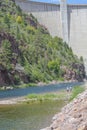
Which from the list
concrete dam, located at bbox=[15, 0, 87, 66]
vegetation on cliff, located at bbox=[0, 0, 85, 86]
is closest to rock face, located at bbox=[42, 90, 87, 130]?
vegetation on cliff, located at bbox=[0, 0, 85, 86]

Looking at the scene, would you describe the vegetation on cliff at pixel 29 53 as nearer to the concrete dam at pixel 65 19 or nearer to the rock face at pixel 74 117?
the concrete dam at pixel 65 19

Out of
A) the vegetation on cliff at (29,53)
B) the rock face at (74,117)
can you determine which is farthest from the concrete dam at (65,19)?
the rock face at (74,117)

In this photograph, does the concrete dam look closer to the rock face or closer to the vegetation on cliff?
the vegetation on cliff

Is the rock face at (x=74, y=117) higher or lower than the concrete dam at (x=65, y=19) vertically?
higher

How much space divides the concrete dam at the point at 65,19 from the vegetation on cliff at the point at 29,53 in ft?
8.23

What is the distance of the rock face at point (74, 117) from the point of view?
9.69 metres

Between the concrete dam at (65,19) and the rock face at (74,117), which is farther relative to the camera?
the concrete dam at (65,19)

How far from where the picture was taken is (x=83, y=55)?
169500mm

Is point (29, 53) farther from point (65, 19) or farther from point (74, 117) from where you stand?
point (74, 117)

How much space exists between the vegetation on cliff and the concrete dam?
251cm

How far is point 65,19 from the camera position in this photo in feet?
557

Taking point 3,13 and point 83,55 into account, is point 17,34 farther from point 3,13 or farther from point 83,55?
→ point 83,55

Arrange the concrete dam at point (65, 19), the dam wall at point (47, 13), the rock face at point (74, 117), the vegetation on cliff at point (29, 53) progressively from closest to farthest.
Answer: the rock face at point (74, 117) → the vegetation on cliff at point (29, 53) → the concrete dam at point (65, 19) → the dam wall at point (47, 13)

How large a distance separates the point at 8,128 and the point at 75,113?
22.9 m
